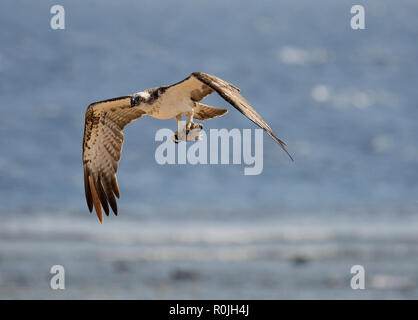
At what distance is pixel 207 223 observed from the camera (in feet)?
63.5

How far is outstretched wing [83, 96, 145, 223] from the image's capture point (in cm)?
1041

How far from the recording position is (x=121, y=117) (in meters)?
10.5

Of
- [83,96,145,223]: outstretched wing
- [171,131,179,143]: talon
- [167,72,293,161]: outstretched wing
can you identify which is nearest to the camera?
[167,72,293,161]: outstretched wing

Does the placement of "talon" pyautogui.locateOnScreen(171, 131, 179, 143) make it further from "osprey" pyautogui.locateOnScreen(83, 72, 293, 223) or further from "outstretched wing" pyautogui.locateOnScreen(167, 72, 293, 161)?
"outstretched wing" pyautogui.locateOnScreen(167, 72, 293, 161)

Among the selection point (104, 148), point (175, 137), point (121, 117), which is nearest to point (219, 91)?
point (175, 137)

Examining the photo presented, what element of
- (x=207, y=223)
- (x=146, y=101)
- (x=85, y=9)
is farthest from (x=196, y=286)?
(x=85, y=9)

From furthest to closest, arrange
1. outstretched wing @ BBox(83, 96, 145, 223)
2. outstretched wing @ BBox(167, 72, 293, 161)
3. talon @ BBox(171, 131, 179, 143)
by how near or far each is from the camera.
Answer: outstretched wing @ BBox(83, 96, 145, 223)
talon @ BBox(171, 131, 179, 143)
outstretched wing @ BBox(167, 72, 293, 161)

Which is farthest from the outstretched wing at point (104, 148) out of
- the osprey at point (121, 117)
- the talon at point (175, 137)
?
the talon at point (175, 137)

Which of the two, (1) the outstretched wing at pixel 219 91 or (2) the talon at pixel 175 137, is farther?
(2) the talon at pixel 175 137

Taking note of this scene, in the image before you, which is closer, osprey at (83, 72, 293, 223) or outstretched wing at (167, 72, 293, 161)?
outstretched wing at (167, 72, 293, 161)

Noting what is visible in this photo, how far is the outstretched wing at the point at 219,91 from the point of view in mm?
7933

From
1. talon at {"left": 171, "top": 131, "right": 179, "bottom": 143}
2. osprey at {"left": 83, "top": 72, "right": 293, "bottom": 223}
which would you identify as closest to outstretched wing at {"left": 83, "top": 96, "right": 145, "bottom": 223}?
osprey at {"left": 83, "top": 72, "right": 293, "bottom": 223}

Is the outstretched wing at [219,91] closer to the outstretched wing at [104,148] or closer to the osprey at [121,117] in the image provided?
the osprey at [121,117]

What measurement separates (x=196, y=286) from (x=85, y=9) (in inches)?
948
